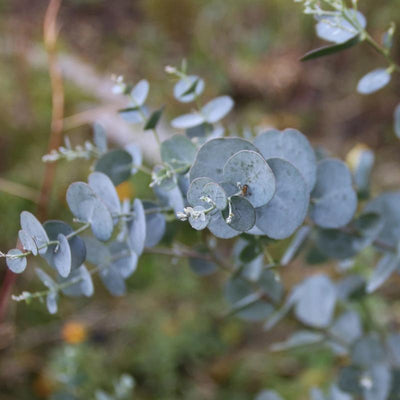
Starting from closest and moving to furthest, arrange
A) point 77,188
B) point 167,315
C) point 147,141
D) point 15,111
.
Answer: point 77,188 < point 167,315 < point 147,141 < point 15,111

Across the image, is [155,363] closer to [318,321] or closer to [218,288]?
[218,288]

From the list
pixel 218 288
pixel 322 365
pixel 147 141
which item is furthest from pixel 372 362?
pixel 147 141

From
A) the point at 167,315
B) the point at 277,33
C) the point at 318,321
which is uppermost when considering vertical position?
the point at 318,321

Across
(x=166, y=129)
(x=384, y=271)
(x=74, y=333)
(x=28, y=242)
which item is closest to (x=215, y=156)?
(x=28, y=242)

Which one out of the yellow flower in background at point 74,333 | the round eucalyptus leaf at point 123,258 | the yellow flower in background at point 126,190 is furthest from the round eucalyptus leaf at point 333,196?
the yellow flower in background at point 126,190

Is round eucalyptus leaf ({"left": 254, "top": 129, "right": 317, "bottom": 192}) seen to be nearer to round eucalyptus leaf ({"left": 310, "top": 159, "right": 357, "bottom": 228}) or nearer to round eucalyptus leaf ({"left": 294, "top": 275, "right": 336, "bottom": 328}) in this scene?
round eucalyptus leaf ({"left": 310, "top": 159, "right": 357, "bottom": 228})

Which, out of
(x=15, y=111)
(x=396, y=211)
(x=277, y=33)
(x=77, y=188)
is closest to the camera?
(x=77, y=188)
